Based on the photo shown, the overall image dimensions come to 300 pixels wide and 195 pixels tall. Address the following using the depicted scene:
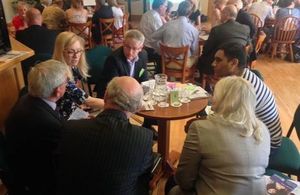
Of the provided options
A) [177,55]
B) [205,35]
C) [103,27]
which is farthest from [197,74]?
[103,27]

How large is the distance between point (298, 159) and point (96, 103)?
59.6 inches

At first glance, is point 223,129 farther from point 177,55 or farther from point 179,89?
point 177,55

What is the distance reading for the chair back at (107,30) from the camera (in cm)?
501

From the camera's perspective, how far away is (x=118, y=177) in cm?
134

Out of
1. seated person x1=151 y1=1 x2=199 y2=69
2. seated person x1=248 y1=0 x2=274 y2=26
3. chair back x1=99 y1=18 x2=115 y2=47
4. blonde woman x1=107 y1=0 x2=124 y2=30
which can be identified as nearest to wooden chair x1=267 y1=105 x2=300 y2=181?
seated person x1=151 y1=1 x2=199 y2=69

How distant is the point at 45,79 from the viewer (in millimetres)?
1668

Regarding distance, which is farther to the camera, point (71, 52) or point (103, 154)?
point (71, 52)

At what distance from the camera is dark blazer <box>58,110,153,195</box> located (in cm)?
131

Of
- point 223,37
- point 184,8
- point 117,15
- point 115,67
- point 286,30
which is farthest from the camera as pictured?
point 286,30

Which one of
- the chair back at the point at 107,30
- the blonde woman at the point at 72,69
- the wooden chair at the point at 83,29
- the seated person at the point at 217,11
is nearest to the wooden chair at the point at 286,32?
the seated person at the point at 217,11

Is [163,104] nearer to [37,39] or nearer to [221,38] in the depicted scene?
[221,38]

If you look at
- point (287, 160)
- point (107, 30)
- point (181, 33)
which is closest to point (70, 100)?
point (287, 160)

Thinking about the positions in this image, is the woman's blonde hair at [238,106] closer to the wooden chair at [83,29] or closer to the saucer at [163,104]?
the saucer at [163,104]

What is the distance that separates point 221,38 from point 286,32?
2.55 meters
